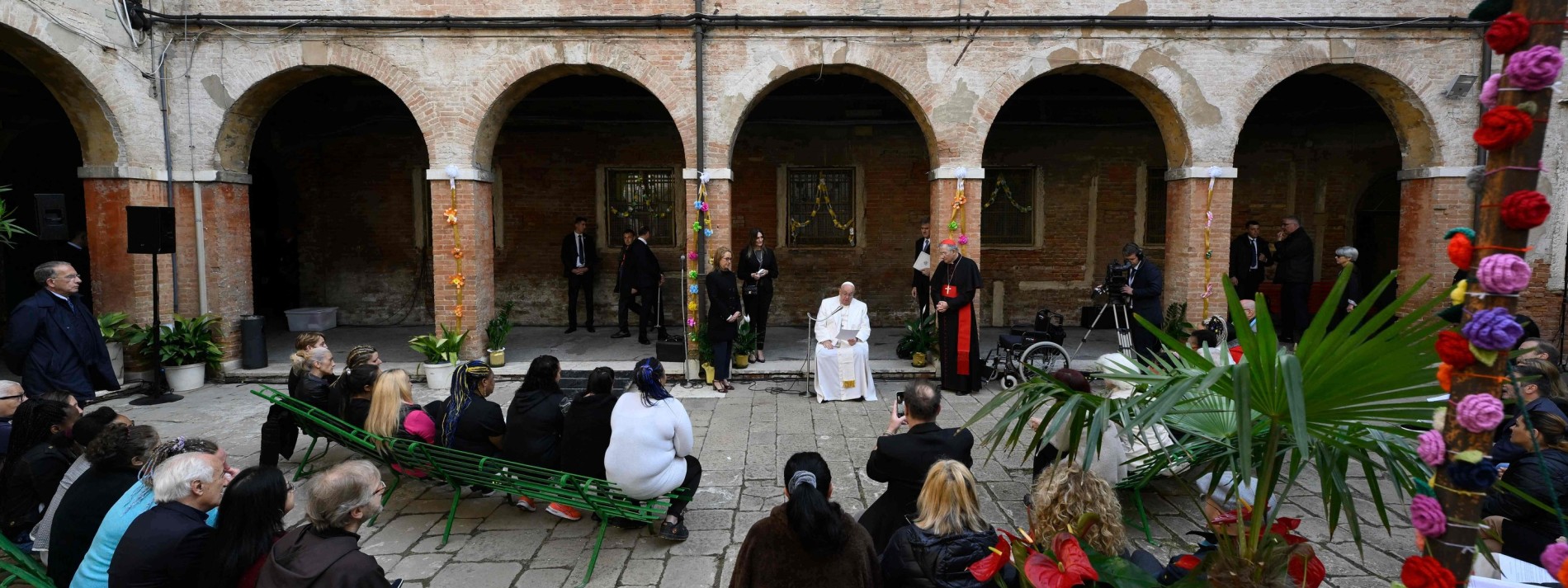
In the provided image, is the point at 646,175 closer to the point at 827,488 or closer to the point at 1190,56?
the point at 1190,56

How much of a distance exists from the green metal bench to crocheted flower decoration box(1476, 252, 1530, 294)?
3.81 metres

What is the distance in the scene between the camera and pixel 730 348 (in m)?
9.27

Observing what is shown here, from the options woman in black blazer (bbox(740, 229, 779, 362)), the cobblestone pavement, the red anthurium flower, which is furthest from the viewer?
woman in black blazer (bbox(740, 229, 779, 362))

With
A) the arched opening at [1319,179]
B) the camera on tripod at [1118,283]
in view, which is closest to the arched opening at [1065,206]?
the arched opening at [1319,179]

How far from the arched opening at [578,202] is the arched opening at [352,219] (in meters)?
1.39

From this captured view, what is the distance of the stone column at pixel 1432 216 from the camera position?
955 centimetres

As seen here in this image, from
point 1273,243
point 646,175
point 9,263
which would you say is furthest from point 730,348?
point 9,263

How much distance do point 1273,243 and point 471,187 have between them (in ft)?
40.9

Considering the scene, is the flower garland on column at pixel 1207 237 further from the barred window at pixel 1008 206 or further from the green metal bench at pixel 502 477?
the green metal bench at pixel 502 477

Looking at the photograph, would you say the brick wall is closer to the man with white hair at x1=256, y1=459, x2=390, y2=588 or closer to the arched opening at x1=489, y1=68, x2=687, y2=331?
the arched opening at x1=489, y1=68, x2=687, y2=331

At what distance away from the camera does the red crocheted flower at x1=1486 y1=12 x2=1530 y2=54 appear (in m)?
2.05

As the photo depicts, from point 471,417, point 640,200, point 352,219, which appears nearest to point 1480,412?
point 471,417

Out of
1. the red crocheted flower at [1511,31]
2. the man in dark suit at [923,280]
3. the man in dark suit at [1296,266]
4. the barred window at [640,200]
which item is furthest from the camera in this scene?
the barred window at [640,200]

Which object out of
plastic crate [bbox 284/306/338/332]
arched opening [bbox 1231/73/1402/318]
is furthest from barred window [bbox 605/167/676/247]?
arched opening [bbox 1231/73/1402/318]
